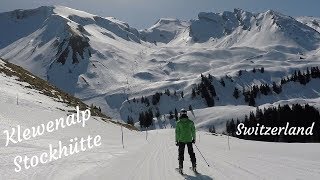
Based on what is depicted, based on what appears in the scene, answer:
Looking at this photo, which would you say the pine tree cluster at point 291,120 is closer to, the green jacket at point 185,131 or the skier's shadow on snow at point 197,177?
the green jacket at point 185,131

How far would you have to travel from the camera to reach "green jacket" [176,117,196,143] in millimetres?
18562

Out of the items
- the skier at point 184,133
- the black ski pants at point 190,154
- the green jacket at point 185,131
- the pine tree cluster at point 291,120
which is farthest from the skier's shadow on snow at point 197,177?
the pine tree cluster at point 291,120

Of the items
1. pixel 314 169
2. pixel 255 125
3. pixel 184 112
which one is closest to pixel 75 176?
pixel 184 112

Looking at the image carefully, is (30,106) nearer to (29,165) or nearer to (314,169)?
(29,165)

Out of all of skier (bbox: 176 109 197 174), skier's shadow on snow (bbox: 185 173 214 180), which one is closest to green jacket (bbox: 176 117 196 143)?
skier (bbox: 176 109 197 174)

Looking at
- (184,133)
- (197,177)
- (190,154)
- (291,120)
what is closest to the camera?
(197,177)

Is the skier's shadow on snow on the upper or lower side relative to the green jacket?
lower

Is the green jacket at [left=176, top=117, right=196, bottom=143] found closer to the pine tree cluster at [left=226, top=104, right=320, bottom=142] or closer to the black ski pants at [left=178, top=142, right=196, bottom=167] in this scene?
the black ski pants at [left=178, top=142, right=196, bottom=167]

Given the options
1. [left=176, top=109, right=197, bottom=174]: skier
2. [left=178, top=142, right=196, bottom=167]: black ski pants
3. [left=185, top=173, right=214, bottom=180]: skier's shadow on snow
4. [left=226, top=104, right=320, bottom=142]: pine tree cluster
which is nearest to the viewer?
[left=185, top=173, right=214, bottom=180]: skier's shadow on snow

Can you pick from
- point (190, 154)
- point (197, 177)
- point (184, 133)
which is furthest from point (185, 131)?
point (197, 177)

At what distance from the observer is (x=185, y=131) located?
18.6 meters

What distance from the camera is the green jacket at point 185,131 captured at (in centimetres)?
1856

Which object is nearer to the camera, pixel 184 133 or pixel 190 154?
pixel 190 154

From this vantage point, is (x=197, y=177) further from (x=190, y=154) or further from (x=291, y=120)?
(x=291, y=120)
